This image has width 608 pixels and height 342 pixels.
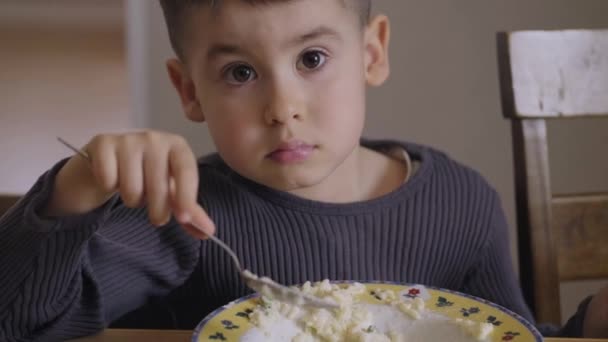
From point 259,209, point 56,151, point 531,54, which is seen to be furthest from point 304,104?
point 56,151

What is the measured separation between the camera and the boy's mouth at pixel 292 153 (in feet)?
2.71

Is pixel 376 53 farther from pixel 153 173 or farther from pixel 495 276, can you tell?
pixel 153 173

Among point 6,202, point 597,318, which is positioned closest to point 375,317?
point 597,318

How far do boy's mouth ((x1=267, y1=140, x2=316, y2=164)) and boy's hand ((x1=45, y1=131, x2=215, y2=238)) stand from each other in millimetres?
198

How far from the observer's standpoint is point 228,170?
1.00 meters

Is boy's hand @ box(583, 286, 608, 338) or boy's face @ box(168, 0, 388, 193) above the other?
boy's face @ box(168, 0, 388, 193)

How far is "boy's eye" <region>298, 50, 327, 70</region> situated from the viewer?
83cm

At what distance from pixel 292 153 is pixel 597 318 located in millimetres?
412

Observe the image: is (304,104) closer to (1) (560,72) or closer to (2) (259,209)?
(2) (259,209)

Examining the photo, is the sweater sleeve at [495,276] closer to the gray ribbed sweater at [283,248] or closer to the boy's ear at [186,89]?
the gray ribbed sweater at [283,248]

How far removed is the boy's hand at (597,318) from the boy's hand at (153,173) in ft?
1.65

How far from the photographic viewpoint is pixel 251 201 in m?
0.96

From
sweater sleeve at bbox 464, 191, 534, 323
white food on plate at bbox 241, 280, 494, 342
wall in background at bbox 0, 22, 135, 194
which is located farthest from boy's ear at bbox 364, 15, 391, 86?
wall in background at bbox 0, 22, 135, 194

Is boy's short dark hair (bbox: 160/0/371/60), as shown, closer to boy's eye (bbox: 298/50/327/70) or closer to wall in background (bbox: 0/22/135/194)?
boy's eye (bbox: 298/50/327/70)
